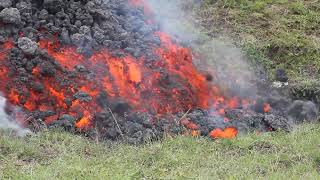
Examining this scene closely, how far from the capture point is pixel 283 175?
19.9ft

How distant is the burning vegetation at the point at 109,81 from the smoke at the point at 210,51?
21 cm

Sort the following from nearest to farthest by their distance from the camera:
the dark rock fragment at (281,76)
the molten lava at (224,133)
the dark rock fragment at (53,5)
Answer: the molten lava at (224,133)
the dark rock fragment at (53,5)
the dark rock fragment at (281,76)

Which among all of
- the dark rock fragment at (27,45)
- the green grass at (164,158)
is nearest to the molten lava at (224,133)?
the green grass at (164,158)

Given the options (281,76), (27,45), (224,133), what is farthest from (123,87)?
(281,76)

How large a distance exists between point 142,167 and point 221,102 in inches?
111

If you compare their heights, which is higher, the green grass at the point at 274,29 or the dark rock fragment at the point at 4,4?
the dark rock fragment at the point at 4,4

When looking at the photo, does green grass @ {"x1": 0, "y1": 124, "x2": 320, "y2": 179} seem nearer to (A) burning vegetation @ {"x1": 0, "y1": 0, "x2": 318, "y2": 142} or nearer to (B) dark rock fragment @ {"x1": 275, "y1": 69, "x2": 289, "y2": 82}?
(A) burning vegetation @ {"x1": 0, "y1": 0, "x2": 318, "y2": 142}

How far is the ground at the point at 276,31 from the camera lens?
10.0 meters

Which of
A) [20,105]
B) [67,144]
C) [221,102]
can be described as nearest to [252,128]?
[221,102]

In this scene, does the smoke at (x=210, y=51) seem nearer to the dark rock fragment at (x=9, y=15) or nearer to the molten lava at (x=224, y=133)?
the molten lava at (x=224, y=133)

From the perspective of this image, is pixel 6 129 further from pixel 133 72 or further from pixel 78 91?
pixel 133 72

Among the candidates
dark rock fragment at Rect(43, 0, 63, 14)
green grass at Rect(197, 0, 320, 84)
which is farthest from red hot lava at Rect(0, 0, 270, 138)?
green grass at Rect(197, 0, 320, 84)

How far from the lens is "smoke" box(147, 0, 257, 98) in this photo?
9.24 m

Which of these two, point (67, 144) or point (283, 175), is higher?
point (283, 175)
